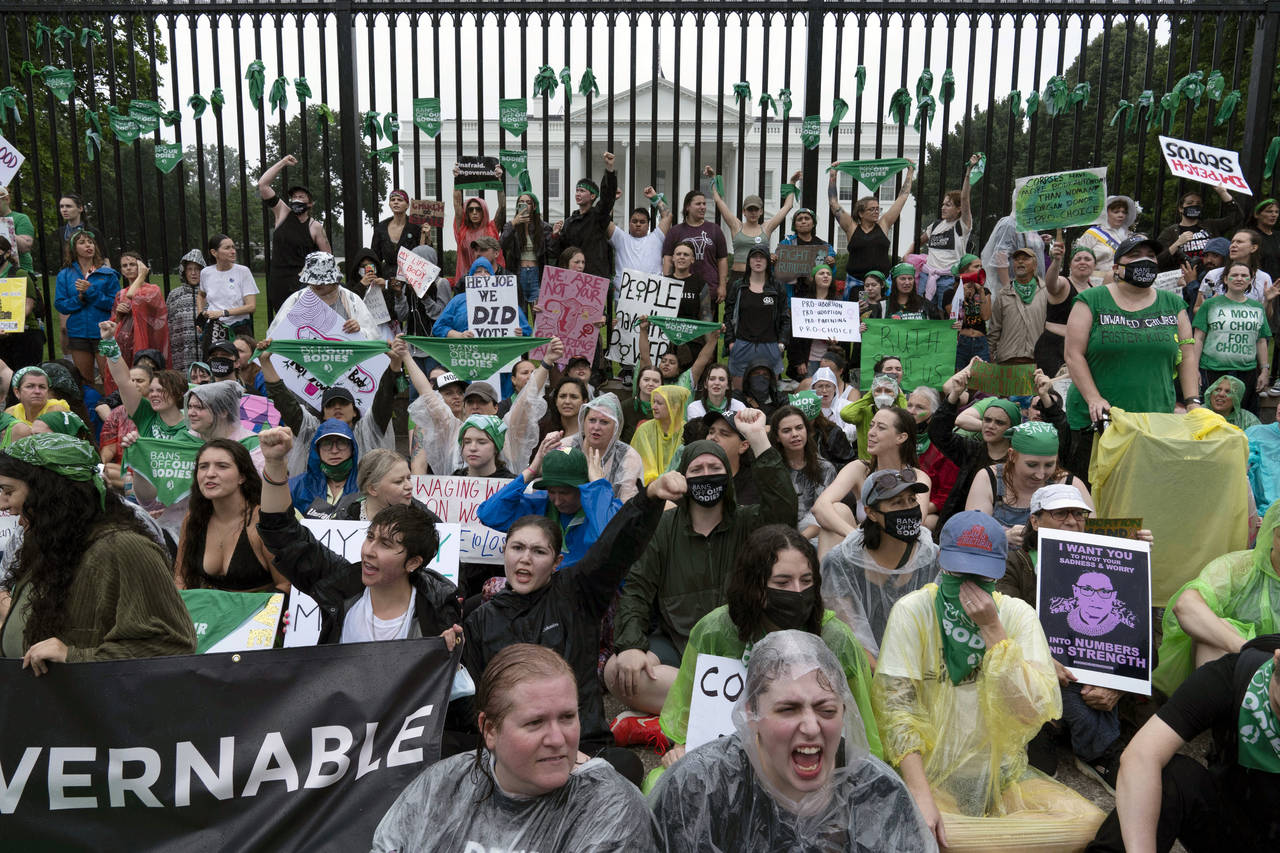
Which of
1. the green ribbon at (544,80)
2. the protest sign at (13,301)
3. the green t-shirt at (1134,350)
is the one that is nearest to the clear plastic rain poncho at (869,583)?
the green t-shirt at (1134,350)

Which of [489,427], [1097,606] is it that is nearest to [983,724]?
[1097,606]

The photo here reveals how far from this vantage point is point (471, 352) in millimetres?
8141

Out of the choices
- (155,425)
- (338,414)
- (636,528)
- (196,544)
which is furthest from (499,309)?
(636,528)

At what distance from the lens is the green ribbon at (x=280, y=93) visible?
11.0 metres

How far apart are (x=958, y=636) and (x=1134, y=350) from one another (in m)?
3.38

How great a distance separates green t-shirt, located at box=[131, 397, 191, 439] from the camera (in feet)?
22.5

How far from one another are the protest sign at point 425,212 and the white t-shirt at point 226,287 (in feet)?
5.42

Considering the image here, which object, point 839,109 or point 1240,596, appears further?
point 839,109

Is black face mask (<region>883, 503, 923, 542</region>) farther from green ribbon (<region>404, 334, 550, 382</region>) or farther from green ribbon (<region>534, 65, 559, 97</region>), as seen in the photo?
green ribbon (<region>534, 65, 559, 97</region>)

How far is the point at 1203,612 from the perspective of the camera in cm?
457

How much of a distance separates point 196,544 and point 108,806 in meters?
1.59

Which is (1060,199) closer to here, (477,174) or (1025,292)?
(1025,292)

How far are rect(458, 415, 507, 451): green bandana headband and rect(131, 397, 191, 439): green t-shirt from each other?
1.81 m

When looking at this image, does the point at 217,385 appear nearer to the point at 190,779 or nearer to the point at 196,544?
the point at 196,544
